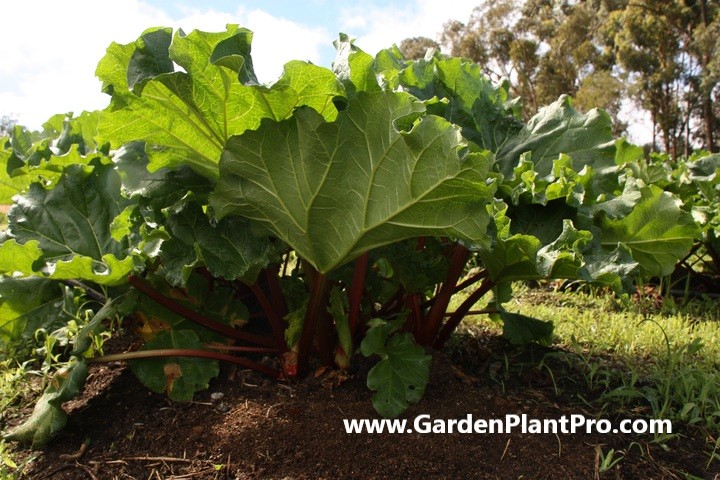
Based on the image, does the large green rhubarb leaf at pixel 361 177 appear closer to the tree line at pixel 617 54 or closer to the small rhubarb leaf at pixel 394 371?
the small rhubarb leaf at pixel 394 371

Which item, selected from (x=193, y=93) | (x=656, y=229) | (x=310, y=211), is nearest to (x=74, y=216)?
(x=193, y=93)

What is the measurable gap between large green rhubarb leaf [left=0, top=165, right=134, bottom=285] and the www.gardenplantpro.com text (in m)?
0.95

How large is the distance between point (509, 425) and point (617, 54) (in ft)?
81.6

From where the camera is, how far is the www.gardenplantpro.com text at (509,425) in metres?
1.83

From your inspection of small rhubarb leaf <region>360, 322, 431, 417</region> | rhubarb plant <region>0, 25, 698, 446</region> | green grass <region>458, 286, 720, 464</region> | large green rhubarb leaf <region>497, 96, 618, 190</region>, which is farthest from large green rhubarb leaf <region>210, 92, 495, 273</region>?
green grass <region>458, 286, 720, 464</region>

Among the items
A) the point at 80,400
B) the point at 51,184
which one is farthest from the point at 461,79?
the point at 80,400

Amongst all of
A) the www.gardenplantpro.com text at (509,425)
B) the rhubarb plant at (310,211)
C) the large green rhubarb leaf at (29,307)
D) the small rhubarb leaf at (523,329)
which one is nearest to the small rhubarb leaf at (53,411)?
the rhubarb plant at (310,211)

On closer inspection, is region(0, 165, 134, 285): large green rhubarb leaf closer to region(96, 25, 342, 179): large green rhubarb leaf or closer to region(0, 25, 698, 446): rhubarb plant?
region(0, 25, 698, 446): rhubarb plant

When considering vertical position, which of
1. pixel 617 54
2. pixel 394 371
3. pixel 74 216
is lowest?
pixel 394 371

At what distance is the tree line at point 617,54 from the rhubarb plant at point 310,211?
18.6 meters

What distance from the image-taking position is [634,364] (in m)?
2.49

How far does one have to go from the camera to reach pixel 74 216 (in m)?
2.09

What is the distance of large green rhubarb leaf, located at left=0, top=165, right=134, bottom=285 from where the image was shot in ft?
6.73

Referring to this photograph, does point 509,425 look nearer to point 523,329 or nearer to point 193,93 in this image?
point 523,329
